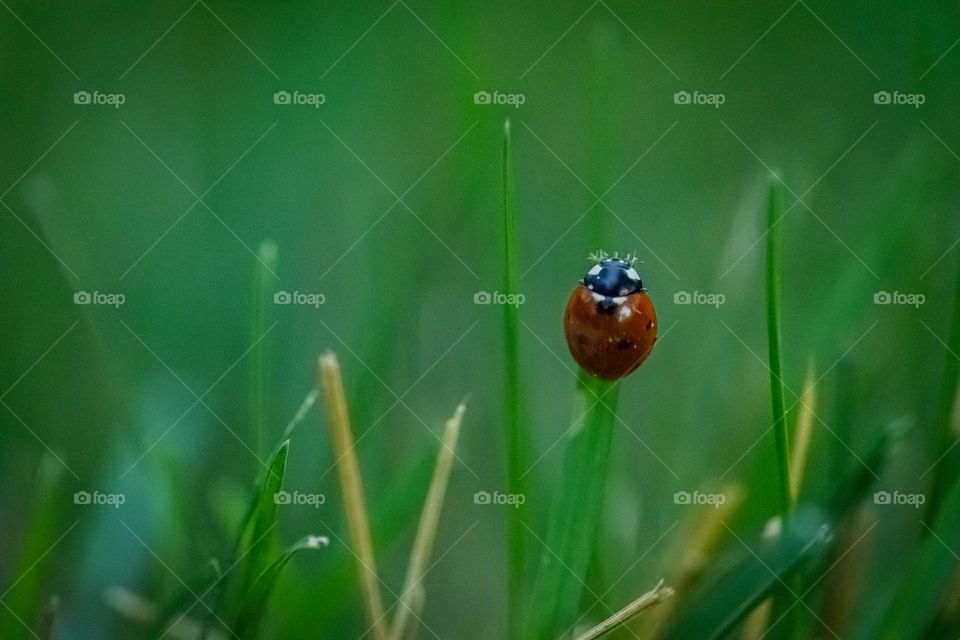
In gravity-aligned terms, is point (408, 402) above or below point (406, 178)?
below

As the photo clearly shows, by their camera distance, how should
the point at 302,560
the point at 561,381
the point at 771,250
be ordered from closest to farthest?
1. the point at 771,250
2. the point at 302,560
3. the point at 561,381

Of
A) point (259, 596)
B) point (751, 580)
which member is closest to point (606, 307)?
point (751, 580)

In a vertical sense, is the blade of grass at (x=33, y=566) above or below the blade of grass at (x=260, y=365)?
below

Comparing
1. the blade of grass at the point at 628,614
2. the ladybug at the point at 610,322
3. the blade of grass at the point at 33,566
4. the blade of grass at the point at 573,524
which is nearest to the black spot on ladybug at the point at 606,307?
the ladybug at the point at 610,322

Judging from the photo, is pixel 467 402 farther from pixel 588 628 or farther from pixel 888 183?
pixel 888 183

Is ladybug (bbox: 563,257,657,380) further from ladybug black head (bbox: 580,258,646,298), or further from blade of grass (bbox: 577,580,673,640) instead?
blade of grass (bbox: 577,580,673,640)

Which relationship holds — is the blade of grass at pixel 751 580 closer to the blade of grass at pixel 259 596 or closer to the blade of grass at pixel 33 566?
the blade of grass at pixel 259 596

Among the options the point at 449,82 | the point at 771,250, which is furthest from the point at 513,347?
the point at 449,82
